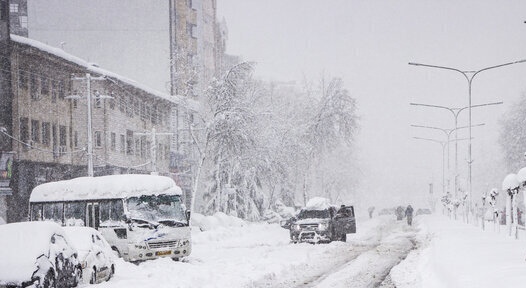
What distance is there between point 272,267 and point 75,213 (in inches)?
335

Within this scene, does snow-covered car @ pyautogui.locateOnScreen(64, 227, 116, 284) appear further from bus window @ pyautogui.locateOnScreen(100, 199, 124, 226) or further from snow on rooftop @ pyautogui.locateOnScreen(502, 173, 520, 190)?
snow on rooftop @ pyautogui.locateOnScreen(502, 173, 520, 190)

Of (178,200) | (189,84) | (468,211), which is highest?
(189,84)

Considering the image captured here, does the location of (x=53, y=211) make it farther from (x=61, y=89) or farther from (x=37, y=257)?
(x=61, y=89)

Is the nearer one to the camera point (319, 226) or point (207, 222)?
A: point (319, 226)

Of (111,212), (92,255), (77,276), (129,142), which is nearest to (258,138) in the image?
(129,142)

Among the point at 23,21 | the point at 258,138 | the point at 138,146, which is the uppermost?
the point at 23,21

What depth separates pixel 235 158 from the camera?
5134 cm

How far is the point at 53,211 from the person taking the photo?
25562mm

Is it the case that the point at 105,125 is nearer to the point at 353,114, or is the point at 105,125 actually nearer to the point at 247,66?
the point at 247,66

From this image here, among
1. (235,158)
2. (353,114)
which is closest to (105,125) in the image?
(235,158)

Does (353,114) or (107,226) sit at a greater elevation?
(353,114)

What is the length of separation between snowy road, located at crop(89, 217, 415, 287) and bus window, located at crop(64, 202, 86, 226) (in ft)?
12.1

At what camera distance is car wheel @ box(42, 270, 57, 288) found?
14336mm

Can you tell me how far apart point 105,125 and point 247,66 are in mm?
12458
